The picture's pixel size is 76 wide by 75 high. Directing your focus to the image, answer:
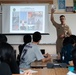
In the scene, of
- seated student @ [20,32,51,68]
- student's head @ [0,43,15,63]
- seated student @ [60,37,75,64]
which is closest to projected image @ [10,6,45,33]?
seated student @ [20,32,51,68]

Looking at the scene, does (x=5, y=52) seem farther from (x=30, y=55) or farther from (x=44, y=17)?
(x=44, y=17)

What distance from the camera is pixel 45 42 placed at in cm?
727

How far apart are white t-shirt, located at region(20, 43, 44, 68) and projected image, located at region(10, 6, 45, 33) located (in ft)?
9.64

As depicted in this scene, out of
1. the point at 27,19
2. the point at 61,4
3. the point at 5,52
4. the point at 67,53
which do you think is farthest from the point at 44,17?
the point at 5,52

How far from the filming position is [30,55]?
173 inches

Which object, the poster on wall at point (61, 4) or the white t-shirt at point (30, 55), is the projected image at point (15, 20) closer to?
the poster on wall at point (61, 4)

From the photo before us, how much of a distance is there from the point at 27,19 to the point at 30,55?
125 inches

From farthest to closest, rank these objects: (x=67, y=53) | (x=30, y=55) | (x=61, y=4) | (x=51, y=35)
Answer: (x=61, y=4) < (x=51, y=35) < (x=30, y=55) < (x=67, y=53)

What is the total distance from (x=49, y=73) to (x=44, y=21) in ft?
14.0

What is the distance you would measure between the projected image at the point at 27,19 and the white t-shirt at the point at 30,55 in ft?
Answer: 9.64

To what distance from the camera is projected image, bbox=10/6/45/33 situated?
7.30 meters

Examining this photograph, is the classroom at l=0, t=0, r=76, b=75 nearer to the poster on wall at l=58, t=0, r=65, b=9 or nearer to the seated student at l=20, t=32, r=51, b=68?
the poster on wall at l=58, t=0, r=65, b=9

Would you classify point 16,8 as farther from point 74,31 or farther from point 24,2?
point 74,31

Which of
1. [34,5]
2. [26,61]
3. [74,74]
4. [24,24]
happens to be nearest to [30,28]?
[24,24]
